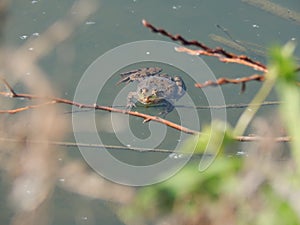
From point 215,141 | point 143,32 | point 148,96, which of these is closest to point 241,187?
point 215,141

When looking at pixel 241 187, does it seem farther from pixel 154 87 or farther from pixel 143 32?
pixel 143 32

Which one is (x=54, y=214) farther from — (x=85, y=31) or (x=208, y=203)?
(x=208, y=203)

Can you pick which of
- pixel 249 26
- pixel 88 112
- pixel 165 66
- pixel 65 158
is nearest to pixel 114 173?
pixel 65 158

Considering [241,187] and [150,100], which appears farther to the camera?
[150,100]

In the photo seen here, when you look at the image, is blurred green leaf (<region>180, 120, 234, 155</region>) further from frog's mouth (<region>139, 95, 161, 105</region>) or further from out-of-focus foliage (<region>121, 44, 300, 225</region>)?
frog's mouth (<region>139, 95, 161, 105</region>)

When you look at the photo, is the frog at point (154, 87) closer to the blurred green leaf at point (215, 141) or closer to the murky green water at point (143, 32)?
the murky green water at point (143, 32)
